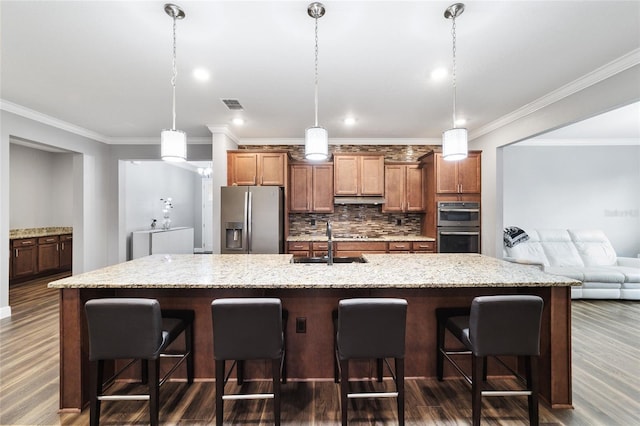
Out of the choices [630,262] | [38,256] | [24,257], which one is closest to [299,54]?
[630,262]

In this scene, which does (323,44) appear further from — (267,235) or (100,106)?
(100,106)

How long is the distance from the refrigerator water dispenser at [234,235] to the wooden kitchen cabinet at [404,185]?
2.45 metres

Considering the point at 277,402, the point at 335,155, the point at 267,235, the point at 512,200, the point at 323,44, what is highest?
the point at 323,44

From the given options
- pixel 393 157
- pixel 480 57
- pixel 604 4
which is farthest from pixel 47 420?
pixel 393 157

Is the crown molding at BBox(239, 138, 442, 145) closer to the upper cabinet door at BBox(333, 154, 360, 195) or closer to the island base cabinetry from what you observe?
the upper cabinet door at BBox(333, 154, 360, 195)

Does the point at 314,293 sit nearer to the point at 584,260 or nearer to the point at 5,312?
the point at 5,312

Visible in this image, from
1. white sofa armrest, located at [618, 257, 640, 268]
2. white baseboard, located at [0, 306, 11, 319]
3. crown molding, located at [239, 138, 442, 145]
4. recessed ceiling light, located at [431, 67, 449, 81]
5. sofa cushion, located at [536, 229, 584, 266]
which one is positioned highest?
recessed ceiling light, located at [431, 67, 449, 81]

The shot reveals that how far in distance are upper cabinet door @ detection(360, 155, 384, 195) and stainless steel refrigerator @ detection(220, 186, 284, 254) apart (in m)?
1.53

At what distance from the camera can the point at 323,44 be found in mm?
2270

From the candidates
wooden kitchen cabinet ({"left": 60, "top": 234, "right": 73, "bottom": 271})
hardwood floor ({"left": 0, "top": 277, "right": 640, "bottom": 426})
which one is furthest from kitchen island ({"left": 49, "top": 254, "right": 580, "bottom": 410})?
wooden kitchen cabinet ({"left": 60, "top": 234, "right": 73, "bottom": 271})

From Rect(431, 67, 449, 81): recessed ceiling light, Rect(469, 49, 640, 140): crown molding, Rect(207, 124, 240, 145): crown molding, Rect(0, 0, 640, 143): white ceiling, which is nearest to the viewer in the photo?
Rect(0, 0, 640, 143): white ceiling

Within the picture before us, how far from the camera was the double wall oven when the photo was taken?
4.40m

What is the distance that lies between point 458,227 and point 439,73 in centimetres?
250

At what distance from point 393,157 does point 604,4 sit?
3.41 metres
